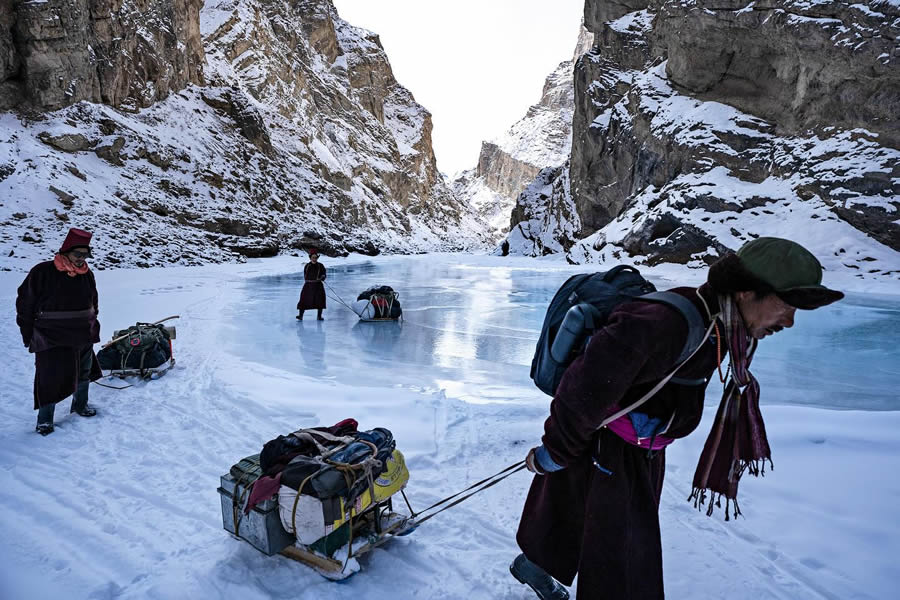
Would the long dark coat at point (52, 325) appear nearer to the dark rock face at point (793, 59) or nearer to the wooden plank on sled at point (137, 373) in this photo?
the wooden plank on sled at point (137, 373)

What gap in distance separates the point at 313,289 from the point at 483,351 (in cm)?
429

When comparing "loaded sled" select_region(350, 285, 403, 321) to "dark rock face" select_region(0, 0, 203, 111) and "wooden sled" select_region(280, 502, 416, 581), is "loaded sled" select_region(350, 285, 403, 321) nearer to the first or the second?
"wooden sled" select_region(280, 502, 416, 581)

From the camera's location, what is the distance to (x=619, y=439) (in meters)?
1.73

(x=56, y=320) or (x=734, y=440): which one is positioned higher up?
(x=734, y=440)

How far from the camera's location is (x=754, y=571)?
2436 millimetres

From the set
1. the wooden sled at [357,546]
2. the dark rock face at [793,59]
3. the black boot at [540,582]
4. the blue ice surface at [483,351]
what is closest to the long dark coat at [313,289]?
the blue ice surface at [483,351]

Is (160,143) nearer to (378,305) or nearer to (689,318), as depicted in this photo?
(378,305)

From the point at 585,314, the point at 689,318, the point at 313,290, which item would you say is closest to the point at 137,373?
the point at 313,290

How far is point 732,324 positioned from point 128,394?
18.5 ft

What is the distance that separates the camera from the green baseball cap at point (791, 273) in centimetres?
137

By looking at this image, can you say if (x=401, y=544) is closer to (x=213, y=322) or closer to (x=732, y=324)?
(x=732, y=324)

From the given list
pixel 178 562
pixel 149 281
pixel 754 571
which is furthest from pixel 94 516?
pixel 149 281

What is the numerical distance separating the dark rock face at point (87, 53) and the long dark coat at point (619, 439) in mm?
37435

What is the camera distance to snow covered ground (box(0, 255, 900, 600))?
2.36 m
